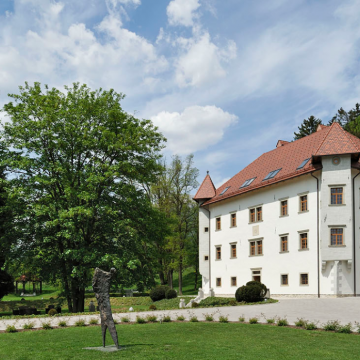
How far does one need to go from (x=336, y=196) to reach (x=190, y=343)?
20946 millimetres

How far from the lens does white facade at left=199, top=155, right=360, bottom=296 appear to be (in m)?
28.7

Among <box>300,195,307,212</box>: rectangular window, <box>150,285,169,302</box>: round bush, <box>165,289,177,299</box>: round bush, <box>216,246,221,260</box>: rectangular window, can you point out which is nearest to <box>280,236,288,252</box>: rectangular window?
<box>300,195,307,212</box>: rectangular window

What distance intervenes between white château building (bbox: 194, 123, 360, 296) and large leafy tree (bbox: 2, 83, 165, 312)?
1089 centimetres

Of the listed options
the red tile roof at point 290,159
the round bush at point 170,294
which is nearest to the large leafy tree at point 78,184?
the red tile roof at point 290,159

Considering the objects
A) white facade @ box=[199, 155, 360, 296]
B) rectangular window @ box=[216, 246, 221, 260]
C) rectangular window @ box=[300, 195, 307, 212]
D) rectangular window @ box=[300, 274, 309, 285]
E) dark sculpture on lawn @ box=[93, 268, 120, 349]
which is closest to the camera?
dark sculpture on lawn @ box=[93, 268, 120, 349]

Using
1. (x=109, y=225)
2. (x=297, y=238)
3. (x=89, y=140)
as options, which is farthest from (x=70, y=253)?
(x=297, y=238)

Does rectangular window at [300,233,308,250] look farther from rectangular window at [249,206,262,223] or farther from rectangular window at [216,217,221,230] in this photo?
rectangular window at [216,217,221,230]

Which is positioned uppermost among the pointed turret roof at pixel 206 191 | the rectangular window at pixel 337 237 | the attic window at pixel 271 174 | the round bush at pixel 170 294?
the attic window at pixel 271 174

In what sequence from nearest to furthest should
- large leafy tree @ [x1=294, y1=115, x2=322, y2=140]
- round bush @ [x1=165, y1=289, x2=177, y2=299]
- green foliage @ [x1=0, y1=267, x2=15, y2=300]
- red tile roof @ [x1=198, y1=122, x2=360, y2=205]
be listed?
red tile roof @ [x1=198, y1=122, x2=360, y2=205] < green foliage @ [x1=0, y1=267, x2=15, y2=300] < round bush @ [x1=165, y1=289, x2=177, y2=299] < large leafy tree @ [x1=294, y1=115, x2=322, y2=140]

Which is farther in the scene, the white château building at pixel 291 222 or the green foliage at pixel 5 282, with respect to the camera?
the green foliage at pixel 5 282

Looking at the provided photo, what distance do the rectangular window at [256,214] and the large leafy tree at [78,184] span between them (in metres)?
11.4

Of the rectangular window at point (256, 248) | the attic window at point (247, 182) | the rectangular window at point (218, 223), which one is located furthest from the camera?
the rectangular window at point (218, 223)

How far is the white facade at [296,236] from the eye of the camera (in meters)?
28.7

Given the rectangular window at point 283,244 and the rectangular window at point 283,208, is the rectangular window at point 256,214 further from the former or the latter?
the rectangular window at point 283,244
